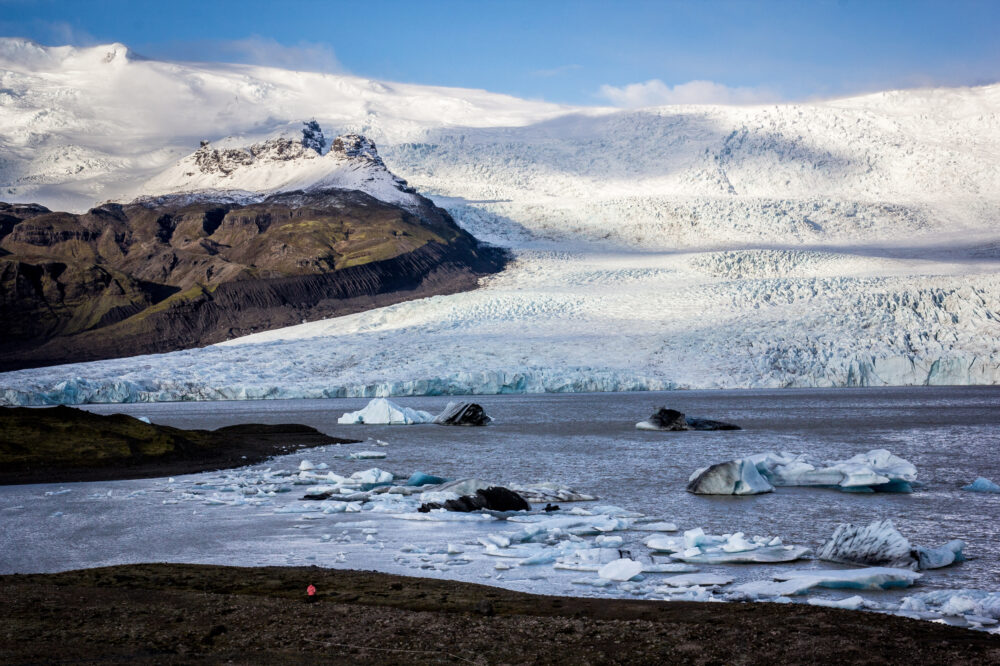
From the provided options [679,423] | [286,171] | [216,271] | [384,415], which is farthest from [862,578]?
[286,171]

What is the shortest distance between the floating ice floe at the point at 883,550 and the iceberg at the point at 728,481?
11.0 feet

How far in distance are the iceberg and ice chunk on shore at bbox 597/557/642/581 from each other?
4.15 m

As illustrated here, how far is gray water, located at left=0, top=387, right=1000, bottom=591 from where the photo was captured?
7.28 metres

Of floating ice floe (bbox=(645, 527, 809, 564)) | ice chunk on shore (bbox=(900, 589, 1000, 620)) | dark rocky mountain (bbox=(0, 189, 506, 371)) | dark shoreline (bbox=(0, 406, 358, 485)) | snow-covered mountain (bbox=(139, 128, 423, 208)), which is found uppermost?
snow-covered mountain (bbox=(139, 128, 423, 208))

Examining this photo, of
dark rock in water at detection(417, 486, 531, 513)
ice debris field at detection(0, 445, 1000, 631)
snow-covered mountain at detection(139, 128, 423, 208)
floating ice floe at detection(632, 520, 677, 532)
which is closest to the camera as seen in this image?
ice debris field at detection(0, 445, 1000, 631)

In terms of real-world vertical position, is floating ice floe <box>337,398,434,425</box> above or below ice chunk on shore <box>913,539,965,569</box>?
below

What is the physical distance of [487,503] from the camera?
9.01m

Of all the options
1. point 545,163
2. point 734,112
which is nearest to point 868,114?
point 734,112

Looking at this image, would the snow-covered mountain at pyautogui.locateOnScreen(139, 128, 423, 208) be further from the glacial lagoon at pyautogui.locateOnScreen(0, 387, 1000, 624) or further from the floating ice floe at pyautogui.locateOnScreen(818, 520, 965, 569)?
the floating ice floe at pyautogui.locateOnScreen(818, 520, 965, 569)

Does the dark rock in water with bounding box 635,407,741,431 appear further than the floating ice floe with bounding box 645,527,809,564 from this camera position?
Yes

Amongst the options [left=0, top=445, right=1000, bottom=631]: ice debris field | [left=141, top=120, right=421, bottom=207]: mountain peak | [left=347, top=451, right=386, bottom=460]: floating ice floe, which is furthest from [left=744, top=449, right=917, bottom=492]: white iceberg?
[left=141, top=120, right=421, bottom=207]: mountain peak

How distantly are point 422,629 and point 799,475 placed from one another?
23.8 ft

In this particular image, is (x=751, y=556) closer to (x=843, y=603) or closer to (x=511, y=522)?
(x=843, y=603)

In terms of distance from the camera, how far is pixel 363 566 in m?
6.43
